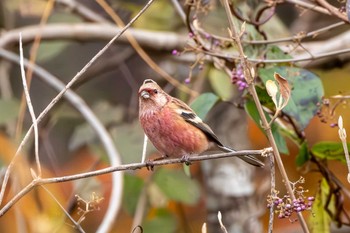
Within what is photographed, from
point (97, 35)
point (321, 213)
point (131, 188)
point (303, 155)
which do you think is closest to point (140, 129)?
point (131, 188)

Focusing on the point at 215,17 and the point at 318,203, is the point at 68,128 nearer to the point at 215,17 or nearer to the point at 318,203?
the point at 215,17

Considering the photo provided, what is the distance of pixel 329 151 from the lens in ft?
10.4

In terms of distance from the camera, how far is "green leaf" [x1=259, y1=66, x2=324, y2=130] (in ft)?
10.00

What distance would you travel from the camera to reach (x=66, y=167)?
578cm

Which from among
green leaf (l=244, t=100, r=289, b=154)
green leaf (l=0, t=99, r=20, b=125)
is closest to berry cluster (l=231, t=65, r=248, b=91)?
green leaf (l=244, t=100, r=289, b=154)

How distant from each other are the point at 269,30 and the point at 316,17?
4.09 feet

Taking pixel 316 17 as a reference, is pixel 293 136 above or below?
below

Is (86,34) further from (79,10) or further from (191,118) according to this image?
(191,118)

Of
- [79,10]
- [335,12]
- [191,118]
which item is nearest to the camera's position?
[335,12]

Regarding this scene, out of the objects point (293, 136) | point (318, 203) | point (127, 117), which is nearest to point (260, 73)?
point (293, 136)

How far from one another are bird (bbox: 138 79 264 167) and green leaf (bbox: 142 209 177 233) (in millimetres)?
1243

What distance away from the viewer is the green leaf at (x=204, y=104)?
3.10 m

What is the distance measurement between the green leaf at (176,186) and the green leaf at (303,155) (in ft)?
3.99

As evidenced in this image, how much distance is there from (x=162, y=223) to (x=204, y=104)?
4.73 ft
